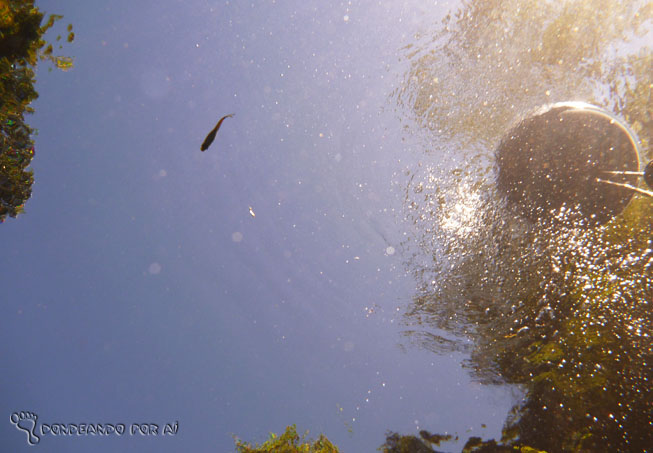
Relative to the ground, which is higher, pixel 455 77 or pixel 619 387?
pixel 455 77

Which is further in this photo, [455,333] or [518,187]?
[455,333]

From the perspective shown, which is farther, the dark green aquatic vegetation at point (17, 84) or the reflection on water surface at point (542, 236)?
the reflection on water surface at point (542, 236)

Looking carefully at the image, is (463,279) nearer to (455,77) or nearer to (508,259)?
(508,259)

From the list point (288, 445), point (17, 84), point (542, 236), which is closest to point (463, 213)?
point (542, 236)

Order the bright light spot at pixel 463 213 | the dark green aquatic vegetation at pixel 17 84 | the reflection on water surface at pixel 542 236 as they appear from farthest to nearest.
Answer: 1. the bright light spot at pixel 463 213
2. the reflection on water surface at pixel 542 236
3. the dark green aquatic vegetation at pixel 17 84

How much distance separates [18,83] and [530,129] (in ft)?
33.6

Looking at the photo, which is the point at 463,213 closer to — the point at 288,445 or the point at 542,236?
the point at 542,236

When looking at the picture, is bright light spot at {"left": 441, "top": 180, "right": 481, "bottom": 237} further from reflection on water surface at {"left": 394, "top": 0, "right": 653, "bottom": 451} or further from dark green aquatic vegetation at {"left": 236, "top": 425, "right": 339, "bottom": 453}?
dark green aquatic vegetation at {"left": 236, "top": 425, "right": 339, "bottom": 453}

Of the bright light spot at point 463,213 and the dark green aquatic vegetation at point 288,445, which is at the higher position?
the bright light spot at point 463,213

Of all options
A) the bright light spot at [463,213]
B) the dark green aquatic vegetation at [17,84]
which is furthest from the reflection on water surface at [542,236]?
the dark green aquatic vegetation at [17,84]

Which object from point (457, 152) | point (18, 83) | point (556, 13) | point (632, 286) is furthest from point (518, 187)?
point (18, 83)

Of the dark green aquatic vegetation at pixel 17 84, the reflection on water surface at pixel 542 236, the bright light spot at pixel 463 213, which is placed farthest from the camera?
the bright light spot at pixel 463 213

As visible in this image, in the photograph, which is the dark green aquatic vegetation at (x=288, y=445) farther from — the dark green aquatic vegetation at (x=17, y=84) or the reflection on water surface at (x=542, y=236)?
the dark green aquatic vegetation at (x=17, y=84)

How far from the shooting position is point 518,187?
720cm
